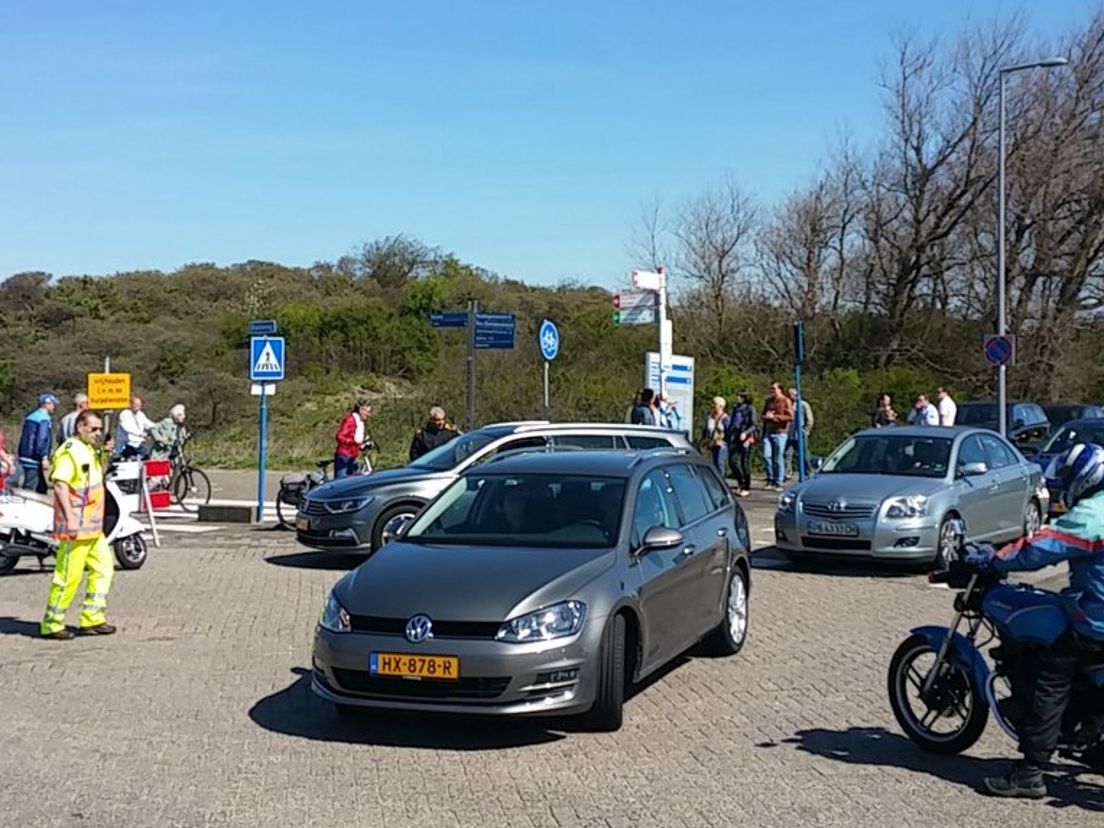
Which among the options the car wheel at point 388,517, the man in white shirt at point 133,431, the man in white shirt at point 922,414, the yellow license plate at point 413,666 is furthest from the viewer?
the man in white shirt at point 922,414

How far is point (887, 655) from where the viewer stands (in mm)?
10102

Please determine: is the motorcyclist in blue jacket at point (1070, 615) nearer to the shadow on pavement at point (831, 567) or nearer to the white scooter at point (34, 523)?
the shadow on pavement at point (831, 567)

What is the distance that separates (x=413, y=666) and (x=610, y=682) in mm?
1115

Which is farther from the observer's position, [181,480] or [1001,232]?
[1001,232]

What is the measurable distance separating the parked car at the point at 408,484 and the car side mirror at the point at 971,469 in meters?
3.14

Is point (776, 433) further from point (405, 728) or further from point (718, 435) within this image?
point (405, 728)

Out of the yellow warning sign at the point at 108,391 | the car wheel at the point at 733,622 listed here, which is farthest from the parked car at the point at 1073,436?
the yellow warning sign at the point at 108,391

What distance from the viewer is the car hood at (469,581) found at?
23.9 feet

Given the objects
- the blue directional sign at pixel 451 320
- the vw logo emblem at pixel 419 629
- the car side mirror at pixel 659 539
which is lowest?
the vw logo emblem at pixel 419 629

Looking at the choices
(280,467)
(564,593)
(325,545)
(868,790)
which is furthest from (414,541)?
(280,467)

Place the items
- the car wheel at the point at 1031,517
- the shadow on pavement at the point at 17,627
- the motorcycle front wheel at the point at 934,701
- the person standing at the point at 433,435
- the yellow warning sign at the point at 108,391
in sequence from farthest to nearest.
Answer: the yellow warning sign at the point at 108,391
the person standing at the point at 433,435
the car wheel at the point at 1031,517
the shadow on pavement at the point at 17,627
the motorcycle front wheel at the point at 934,701

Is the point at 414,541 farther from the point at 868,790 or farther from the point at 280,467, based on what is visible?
the point at 280,467

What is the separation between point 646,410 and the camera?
22.2 metres

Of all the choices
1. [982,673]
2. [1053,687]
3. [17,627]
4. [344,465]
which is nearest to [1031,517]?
[344,465]
